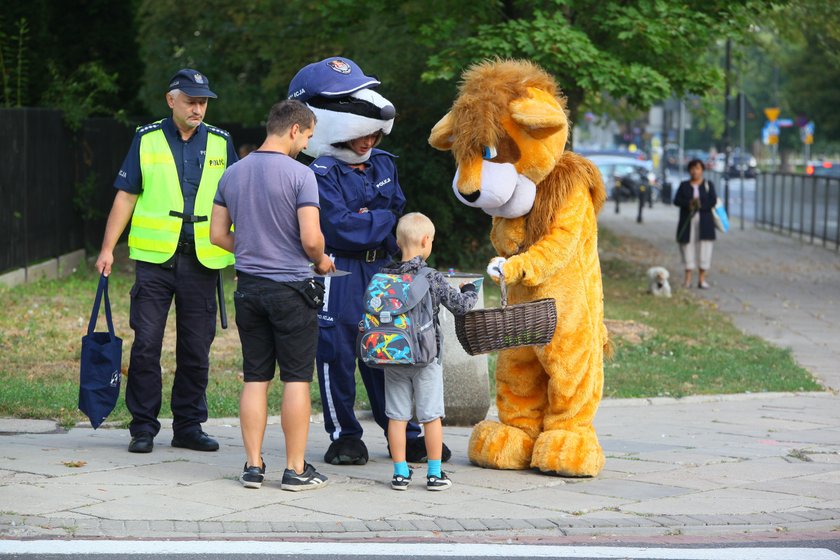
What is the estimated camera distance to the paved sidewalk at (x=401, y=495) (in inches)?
230

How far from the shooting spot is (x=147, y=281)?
7406 mm

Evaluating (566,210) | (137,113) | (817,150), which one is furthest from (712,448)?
(817,150)

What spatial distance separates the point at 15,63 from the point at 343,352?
12.9 m

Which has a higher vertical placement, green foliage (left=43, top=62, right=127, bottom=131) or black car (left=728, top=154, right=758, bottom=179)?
green foliage (left=43, top=62, right=127, bottom=131)

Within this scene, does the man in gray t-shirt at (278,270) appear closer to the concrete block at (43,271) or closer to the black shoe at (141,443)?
the black shoe at (141,443)

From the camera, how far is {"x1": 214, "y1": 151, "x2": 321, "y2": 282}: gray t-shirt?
6.39 m

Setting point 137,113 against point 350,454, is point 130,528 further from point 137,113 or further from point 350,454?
point 137,113

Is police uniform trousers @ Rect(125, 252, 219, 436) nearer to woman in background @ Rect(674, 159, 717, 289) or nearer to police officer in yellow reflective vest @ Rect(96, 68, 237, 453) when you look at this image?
police officer in yellow reflective vest @ Rect(96, 68, 237, 453)

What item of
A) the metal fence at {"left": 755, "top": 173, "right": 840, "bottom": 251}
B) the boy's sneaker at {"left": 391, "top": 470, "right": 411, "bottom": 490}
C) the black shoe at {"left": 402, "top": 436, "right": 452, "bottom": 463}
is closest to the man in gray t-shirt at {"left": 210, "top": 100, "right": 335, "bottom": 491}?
the boy's sneaker at {"left": 391, "top": 470, "right": 411, "bottom": 490}

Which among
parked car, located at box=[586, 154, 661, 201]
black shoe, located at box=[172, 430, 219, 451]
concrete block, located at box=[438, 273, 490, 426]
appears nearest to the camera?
Result: black shoe, located at box=[172, 430, 219, 451]

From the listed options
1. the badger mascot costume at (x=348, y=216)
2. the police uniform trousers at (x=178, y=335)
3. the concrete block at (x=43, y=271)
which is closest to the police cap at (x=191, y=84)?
the badger mascot costume at (x=348, y=216)

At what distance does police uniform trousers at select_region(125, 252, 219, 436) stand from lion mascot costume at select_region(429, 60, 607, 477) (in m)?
1.63

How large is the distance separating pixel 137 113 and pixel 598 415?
16.1m

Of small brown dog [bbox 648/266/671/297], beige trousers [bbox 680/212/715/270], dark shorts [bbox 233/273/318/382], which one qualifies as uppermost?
dark shorts [bbox 233/273/318/382]
